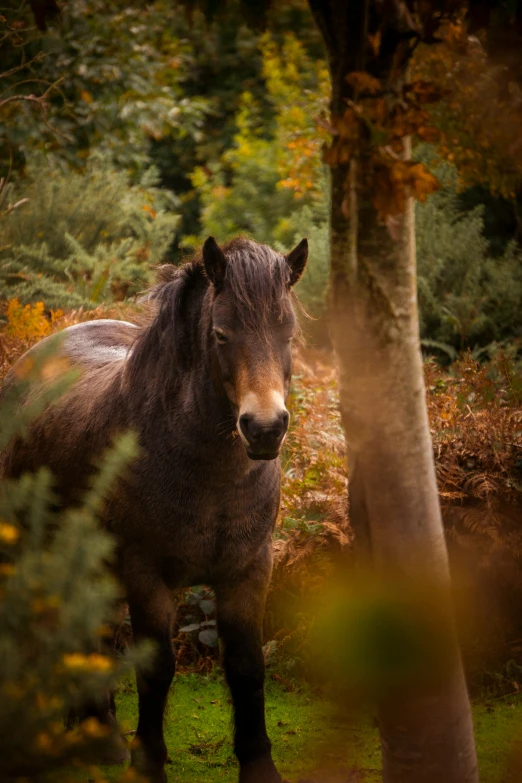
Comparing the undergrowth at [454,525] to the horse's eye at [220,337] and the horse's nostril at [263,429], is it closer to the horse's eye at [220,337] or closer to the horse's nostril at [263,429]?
the horse's eye at [220,337]

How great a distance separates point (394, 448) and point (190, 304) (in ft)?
3.83

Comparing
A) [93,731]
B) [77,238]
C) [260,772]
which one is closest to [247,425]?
[93,731]

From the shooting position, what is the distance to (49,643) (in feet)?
6.27

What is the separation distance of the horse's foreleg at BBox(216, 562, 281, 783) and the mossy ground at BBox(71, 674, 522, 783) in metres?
0.24

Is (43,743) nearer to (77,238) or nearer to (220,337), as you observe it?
(220,337)

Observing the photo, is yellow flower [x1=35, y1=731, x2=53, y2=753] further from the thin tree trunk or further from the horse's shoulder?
the horse's shoulder

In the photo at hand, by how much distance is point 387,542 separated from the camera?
2686mm

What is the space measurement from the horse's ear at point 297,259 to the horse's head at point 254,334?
5 cm

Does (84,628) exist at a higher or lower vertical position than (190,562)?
higher

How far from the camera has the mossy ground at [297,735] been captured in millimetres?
3531

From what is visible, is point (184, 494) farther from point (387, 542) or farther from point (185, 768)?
point (185, 768)

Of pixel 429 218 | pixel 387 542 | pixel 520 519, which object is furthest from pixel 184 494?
pixel 429 218

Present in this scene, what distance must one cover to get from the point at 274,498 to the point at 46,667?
1702mm

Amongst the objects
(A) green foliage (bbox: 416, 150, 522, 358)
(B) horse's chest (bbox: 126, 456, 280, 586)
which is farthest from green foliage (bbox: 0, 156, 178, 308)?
(B) horse's chest (bbox: 126, 456, 280, 586)
